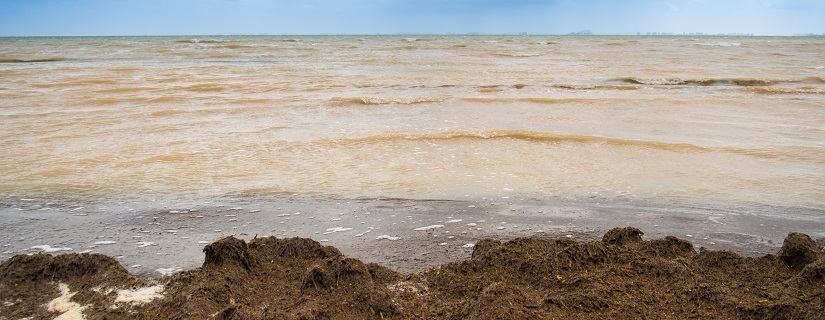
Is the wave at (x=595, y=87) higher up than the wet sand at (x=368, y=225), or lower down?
higher up

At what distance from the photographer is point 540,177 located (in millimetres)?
5305

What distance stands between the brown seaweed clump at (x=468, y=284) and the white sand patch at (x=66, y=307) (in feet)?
0.05

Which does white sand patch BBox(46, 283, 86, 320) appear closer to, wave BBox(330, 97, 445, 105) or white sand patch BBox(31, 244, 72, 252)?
white sand patch BBox(31, 244, 72, 252)

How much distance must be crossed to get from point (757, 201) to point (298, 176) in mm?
4025

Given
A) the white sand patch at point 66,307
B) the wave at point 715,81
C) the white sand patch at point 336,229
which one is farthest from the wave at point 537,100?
the white sand patch at point 66,307

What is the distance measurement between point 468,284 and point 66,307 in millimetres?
1907

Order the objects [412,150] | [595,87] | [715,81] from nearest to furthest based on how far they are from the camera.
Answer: [412,150] → [595,87] → [715,81]

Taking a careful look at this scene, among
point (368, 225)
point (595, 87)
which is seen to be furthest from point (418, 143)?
point (595, 87)

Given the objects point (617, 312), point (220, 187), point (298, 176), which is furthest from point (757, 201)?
point (220, 187)

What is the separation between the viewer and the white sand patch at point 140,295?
2643 millimetres

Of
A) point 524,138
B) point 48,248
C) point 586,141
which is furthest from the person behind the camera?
point 524,138

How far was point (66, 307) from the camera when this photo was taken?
257cm

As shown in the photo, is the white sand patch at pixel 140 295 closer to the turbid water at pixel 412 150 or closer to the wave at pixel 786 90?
the turbid water at pixel 412 150

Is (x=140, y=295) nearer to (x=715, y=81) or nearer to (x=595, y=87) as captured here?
(x=595, y=87)
